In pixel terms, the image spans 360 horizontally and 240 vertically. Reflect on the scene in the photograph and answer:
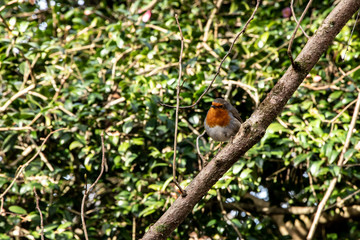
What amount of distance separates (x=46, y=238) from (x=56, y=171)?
565mm

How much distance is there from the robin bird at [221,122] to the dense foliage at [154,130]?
0.21 metres

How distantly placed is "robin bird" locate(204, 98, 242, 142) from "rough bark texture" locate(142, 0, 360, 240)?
4.34 ft

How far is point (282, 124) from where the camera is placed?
3.77 metres

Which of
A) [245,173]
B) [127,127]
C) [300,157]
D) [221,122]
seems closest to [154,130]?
[127,127]

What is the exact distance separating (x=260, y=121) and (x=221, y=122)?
136 centimetres

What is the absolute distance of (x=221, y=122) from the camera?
11.4 ft

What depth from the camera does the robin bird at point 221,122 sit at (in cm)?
346

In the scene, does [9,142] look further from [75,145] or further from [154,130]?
[154,130]

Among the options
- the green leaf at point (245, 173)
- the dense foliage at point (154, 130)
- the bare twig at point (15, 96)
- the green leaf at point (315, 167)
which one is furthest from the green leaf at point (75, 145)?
the green leaf at point (315, 167)

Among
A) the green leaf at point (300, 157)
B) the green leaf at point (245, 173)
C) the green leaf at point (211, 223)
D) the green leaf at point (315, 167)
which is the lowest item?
the green leaf at point (315, 167)

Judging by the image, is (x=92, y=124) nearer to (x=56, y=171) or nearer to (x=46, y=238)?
(x=56, y=171)

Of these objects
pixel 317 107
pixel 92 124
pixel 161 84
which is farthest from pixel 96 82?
pixel 317 107

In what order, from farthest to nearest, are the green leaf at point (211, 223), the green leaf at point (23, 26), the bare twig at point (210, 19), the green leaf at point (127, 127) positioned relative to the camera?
the bare twig at point (210, 19) < the green leaf at point (23, 26) < the green leaf at point (127, 127) < the green leaf at point (211, 223)

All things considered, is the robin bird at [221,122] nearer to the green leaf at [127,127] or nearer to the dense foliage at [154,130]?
the dense foliage at [154,130]
